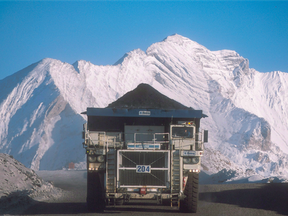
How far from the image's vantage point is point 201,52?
396 feet

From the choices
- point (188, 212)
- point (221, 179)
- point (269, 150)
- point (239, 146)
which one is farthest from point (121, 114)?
point (269, 150)

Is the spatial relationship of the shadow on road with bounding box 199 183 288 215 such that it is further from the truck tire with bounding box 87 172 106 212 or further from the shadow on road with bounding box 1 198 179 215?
the truck tire with bounding box 87 172 106 212

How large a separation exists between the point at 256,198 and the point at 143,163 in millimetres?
7300

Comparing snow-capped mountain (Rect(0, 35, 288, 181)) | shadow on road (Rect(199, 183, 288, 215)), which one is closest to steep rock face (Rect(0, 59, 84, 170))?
snow-capped mountain (Rect(0, 35, 288, 181))

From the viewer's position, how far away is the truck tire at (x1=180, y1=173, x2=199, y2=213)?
11.6 m

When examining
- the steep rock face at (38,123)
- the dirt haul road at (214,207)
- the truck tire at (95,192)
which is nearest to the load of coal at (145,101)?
the dirt haul road at (214,207)

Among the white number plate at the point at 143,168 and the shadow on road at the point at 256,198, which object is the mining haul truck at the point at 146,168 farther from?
the shadow on road at the point at 256,198

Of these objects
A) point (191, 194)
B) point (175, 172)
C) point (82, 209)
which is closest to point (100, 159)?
point (175, 172)

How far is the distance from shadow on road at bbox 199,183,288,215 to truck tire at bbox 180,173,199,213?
10.0ft

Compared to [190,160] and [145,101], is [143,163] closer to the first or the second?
[190,160]

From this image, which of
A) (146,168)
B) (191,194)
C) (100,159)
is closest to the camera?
(146,168)

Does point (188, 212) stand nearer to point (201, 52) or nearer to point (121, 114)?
point (121, 114)

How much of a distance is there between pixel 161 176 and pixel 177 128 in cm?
172

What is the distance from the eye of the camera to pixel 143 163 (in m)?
11.2
